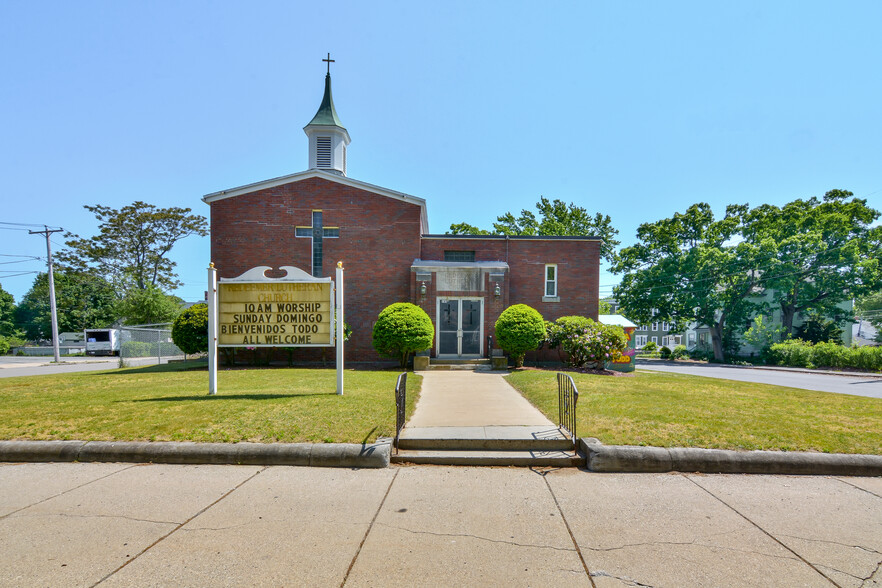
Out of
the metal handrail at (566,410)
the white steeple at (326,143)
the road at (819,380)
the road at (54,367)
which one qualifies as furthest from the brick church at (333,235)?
the metal handrail at (566,410)

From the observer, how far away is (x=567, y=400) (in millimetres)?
6734

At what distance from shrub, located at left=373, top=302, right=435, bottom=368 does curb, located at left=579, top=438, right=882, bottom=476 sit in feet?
35.0

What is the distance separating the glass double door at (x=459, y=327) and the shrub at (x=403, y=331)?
1.48 meters

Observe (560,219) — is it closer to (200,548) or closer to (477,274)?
(477,274)

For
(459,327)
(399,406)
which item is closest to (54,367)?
(459,327)

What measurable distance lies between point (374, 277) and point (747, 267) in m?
31.5

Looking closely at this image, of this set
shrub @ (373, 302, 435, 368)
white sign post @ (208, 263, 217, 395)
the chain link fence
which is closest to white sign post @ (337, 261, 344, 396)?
white sign post @ (208, 263, 217, 395)

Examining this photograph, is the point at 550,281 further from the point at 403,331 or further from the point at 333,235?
the point at 333,235

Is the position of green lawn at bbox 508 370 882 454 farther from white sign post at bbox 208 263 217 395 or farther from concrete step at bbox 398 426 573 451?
white sign post at bbox 208 263 217 395

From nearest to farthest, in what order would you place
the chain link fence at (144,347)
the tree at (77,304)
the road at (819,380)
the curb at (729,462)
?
the curb at (729,462) → the road at (819,380) → the chain link fence at (144,347) → the tree at (77,304)

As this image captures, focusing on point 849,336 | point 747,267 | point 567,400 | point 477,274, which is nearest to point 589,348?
point 477,274

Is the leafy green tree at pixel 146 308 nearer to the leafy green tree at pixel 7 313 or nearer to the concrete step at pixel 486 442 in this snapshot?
the concrete step at pixel 486 442

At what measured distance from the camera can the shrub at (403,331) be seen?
15.8 meters

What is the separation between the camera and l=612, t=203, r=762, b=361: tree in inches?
1436
